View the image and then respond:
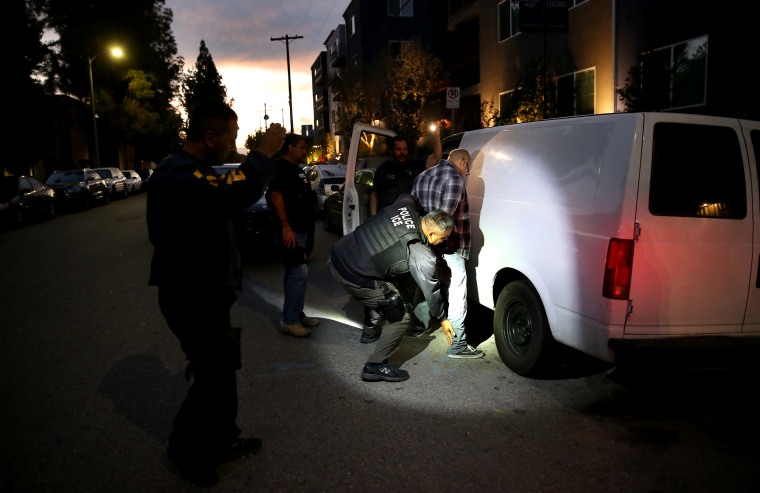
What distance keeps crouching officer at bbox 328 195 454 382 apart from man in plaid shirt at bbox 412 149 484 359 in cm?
54

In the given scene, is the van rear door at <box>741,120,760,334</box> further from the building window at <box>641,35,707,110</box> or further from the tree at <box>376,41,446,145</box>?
the tree at <box>376,41,446,145</box>

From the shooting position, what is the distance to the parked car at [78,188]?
73.4ft

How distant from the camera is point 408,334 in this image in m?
5.78

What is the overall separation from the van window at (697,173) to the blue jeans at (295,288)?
329 cm

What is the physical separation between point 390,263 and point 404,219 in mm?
346

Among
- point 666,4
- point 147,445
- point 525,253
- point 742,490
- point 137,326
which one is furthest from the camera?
point 666,4

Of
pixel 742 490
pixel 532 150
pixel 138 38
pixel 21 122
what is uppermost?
pixel 138 38

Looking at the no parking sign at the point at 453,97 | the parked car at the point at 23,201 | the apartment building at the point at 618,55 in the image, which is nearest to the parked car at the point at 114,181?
the parked car at the point at 23,201

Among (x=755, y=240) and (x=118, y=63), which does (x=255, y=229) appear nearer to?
(x=755, y=240)

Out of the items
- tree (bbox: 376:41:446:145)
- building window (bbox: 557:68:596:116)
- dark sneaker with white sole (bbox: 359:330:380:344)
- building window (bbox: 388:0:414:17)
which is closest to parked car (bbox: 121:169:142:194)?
tree (bbox: 376:41:446:145)

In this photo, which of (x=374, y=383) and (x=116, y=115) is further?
(x=116, y=115)

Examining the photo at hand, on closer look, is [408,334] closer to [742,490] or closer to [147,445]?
[147,445]

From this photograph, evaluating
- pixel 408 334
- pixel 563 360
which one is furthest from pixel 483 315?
pixel 563 360

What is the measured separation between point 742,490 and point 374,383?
2.48m
